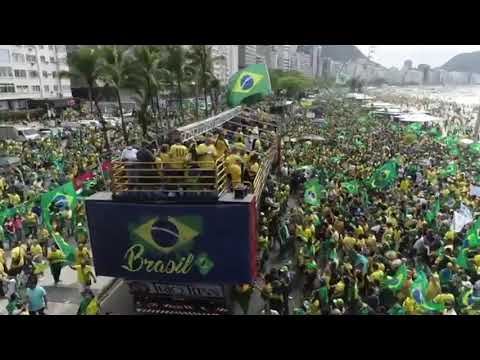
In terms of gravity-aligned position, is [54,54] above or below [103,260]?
above

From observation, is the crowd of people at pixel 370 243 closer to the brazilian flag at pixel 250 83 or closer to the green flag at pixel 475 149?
the green flag at pixel 475 149

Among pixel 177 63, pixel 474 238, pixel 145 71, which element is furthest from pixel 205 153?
pixel 177 63

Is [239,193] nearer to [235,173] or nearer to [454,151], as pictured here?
[235,173]

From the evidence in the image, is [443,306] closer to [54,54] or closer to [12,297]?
[12,297]

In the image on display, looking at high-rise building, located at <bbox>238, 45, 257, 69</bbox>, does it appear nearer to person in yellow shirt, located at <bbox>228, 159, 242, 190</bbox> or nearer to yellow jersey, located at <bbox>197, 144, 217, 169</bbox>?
yellow jersey, located at <bbox>197, 144, 217, 169</bbox>

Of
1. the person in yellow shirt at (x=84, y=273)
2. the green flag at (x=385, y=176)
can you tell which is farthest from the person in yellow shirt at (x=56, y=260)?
the green flag at (x=385, y=176)

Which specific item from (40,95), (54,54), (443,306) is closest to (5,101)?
(40,95)
